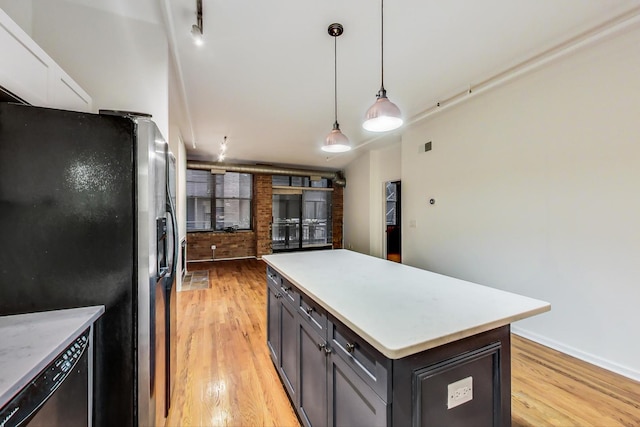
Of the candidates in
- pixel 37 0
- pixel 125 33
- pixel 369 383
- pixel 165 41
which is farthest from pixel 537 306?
pixel 37 0

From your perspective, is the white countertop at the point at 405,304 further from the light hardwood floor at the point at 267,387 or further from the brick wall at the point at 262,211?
the brick wall at the point at 262,211

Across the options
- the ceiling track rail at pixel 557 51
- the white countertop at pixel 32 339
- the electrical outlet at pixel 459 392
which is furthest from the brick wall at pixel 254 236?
the electrical outlet at pixel 459 392

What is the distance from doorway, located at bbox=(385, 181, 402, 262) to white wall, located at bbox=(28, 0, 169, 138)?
532 centimetres

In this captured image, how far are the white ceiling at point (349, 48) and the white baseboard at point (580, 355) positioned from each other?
279 centimetres

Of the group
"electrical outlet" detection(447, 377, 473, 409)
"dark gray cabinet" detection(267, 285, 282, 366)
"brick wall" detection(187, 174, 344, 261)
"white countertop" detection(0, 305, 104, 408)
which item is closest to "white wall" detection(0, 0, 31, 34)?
"white countertop" detection(0, 305, 104, 408)

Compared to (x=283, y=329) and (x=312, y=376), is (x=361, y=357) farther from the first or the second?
(x=283, y=329)

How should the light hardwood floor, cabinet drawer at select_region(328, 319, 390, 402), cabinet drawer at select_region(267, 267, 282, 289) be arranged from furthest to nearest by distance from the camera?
cabinet drawer at select_region(267, 267, 282, 289), the light hardwood floor, cabinet drawer at select_region(328, 319, 390, 402)

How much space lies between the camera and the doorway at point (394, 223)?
22.2 feet

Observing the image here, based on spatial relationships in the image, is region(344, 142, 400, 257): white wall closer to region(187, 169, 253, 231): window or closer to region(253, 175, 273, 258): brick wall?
region(253, 175, 273, 258): brick wall

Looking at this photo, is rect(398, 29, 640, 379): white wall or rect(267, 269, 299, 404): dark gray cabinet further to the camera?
rect(398, 29, 640, 379): white wall

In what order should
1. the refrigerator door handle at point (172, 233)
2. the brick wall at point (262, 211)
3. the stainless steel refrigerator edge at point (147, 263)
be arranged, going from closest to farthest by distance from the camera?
the stainless steel refrigerator edge at point (147, 263), the refrigerator door handle at point (172, 233), the brick wall at point (262, 211)

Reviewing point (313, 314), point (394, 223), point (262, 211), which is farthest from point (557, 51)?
point (262, 211)

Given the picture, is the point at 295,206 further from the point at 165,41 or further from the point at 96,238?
the point at 96,238

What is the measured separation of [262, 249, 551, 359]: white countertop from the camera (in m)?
0.96
